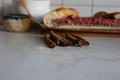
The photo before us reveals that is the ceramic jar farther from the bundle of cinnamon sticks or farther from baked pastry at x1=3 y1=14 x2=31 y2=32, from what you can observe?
the bundle of cinnamon sticks

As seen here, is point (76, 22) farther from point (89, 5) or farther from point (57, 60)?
point (57, 60)

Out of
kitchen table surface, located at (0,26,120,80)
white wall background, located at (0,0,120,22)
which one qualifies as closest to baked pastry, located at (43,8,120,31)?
kitchen table surface, located at (0,26,120,80)

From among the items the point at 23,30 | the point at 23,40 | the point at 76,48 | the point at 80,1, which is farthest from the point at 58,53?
the point at 80,1

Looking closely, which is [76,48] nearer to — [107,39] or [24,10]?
[107,39]

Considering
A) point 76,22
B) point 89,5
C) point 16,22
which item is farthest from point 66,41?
point 89,5

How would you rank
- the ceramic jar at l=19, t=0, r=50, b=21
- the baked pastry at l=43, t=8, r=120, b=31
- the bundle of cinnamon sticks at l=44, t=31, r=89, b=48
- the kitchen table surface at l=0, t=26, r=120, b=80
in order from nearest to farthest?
the kitchen table surface at l=0, t=26, r=120, b=80, the bundle of cinnamon sticks at l=44, t=31, r=89, b=48, the baked pastry at l=43, t=8, r=120, b=31, the ceramic jar at l=19, t=0, r=50, b=21

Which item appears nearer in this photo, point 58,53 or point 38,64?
point 38,64

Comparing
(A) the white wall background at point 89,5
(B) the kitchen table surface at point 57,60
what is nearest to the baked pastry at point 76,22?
(B) the kitchen table surface at point 57,60

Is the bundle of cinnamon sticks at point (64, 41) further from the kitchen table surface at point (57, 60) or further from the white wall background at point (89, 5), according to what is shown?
the white wall background at point (89, 5)
